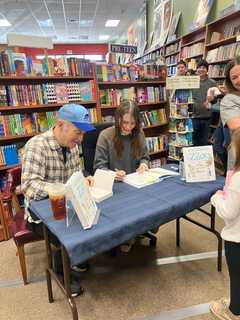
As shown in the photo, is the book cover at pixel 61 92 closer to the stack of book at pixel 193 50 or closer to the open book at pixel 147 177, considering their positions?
the open book at pixel 147 177

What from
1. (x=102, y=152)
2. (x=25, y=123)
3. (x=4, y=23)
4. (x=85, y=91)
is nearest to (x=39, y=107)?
(x=25, y=123)

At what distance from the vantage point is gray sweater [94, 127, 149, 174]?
2.16 metres

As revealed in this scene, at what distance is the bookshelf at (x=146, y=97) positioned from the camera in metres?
3.36

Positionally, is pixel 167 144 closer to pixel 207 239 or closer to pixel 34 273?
pixel 207 239

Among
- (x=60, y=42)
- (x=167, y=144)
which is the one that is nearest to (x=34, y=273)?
(x=167, y=144)

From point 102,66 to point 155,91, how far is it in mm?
995

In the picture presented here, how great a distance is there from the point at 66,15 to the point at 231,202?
8.42m

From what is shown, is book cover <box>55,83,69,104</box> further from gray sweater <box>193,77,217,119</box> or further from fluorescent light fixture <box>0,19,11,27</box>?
fluorescent light fixture <box>0,19,11,27</box>

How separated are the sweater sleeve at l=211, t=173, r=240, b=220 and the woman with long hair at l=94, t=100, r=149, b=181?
0.91m

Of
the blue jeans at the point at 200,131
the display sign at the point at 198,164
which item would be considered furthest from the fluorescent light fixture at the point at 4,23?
the display sign at the point at 198,164

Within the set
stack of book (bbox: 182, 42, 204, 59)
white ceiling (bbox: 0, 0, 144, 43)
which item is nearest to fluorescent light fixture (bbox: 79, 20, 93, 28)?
white ceiling (bbox: 0, 0, 144, 43)

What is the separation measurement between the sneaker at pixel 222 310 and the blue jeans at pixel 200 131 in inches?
112

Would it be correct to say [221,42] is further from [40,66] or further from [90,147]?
[90,147]

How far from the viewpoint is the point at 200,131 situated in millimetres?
4094
